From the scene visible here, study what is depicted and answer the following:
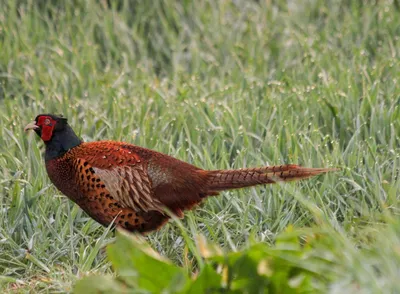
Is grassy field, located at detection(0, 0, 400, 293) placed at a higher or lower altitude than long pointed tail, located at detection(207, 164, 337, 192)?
lower

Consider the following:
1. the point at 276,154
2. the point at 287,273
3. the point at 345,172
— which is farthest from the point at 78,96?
the point at 287,273

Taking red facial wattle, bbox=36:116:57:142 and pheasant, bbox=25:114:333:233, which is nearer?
pheasant, bbox=25:114:333:233

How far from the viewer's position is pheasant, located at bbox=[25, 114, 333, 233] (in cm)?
377

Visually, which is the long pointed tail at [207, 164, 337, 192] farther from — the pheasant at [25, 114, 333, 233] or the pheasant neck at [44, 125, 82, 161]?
the pheasant neck at [44, 125, 82, 161]

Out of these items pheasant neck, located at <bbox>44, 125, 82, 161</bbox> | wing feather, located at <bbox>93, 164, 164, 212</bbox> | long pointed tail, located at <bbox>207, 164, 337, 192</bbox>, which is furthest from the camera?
pheasant neck, located at <bbox>44, 125, 82, 161</bbox>

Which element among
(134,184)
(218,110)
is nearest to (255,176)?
(134,184)

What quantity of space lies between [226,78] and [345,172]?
66.4 inches

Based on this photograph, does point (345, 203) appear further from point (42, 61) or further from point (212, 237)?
Result: point (42, 61)

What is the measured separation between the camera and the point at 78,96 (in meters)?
5.37

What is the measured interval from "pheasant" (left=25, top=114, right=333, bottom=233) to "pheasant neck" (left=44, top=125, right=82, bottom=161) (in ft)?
0.27

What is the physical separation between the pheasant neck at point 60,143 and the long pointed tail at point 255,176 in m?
0.69

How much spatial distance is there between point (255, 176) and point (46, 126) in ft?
3.49

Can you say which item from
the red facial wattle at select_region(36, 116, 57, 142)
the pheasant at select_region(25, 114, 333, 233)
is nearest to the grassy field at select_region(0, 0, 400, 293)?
the pheasant at select_region(25, 114, 333, 233)

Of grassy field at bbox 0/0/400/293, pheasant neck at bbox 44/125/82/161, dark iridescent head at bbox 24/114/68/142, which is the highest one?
dark iridescent head at bbox 24/114/68/142
